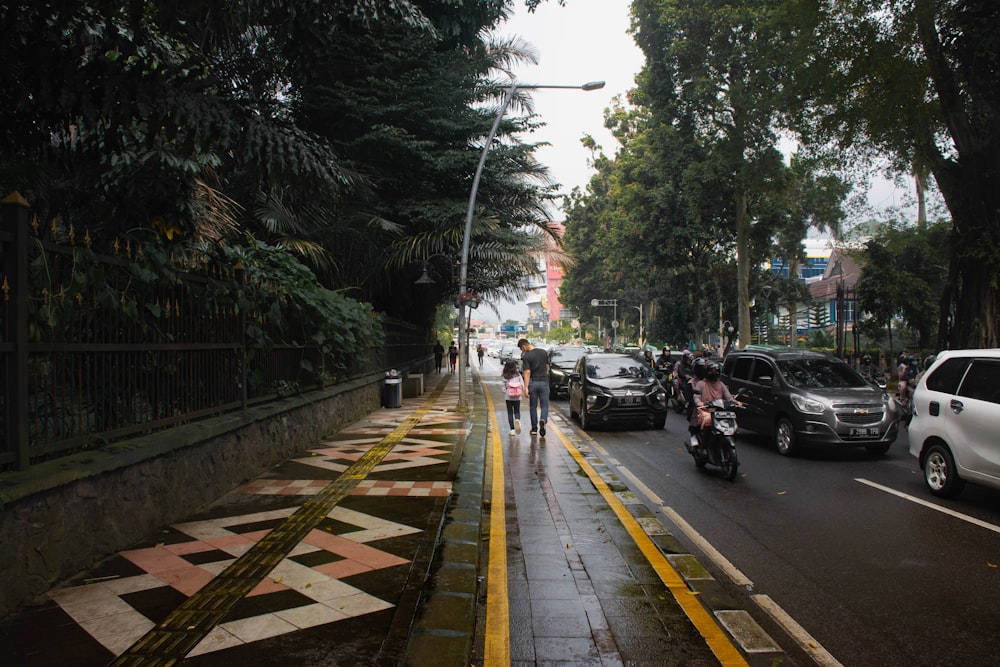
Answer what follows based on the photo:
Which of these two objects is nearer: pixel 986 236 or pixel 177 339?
pixel 177 339

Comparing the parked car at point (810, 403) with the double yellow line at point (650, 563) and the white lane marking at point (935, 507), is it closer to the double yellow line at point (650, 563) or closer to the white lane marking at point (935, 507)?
the white lane marking at point (935, 507)

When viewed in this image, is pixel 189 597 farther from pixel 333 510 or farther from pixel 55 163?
pixel 55 163

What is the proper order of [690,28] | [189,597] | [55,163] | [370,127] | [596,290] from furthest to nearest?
1. [596,290]
2. [690,28]
3. [370,127]
4. [55,163]
5. [189,597]

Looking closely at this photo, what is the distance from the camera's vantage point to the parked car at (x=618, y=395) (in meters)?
13.4

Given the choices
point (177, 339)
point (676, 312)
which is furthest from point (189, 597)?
point (676, 312)

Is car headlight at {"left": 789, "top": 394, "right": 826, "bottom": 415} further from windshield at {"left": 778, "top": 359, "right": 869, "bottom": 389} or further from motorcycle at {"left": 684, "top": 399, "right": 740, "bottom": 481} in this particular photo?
motorcycle at {"left": 684, "top": 399, "right": 740, "bottom": 481}

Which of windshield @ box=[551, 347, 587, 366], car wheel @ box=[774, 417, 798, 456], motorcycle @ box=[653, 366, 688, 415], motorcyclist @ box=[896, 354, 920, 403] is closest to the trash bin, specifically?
motorcycle @ box=[653, 366, 688, 415]

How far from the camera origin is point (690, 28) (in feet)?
89.9

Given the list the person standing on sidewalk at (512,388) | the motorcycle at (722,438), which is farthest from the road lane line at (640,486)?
the person standing on sidewalk at (512,388)

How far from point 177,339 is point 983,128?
58.5ft

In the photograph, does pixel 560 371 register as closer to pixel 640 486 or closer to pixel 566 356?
pixel 566 356

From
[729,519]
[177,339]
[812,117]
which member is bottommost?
[729,519]

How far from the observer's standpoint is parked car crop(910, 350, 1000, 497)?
6.52 metres

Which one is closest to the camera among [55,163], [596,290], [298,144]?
[298,144]
